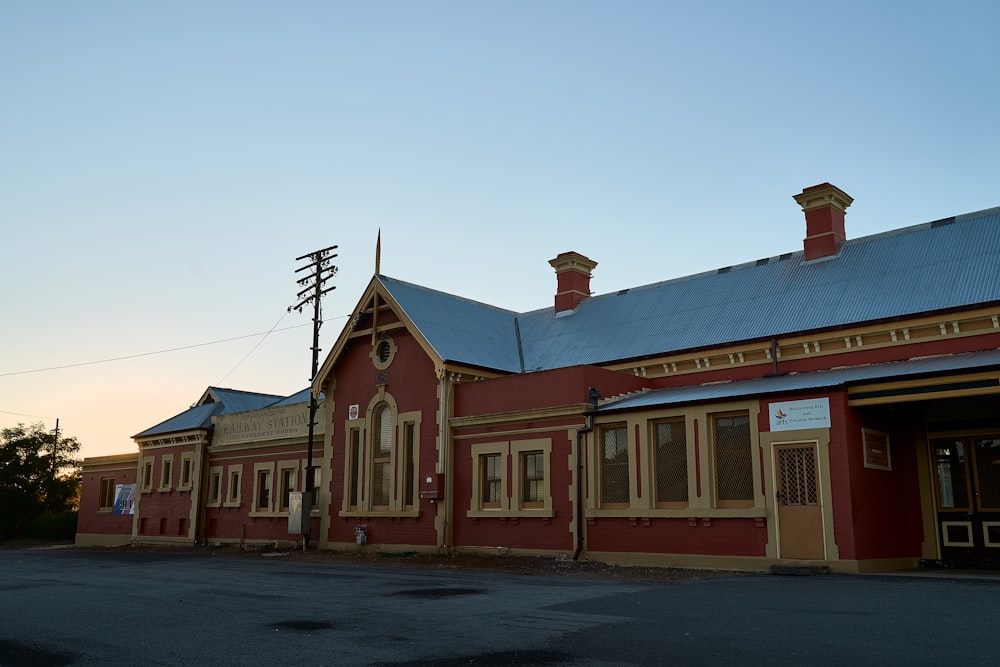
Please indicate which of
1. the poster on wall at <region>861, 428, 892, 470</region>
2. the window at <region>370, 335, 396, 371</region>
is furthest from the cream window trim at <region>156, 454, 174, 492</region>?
the poster on wall at <region>861, 428, 892, 470</region>

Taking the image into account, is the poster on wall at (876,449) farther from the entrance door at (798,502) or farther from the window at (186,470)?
the window at (186,470)

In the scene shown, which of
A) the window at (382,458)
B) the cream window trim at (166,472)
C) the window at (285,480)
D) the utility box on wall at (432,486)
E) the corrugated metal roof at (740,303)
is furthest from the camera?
the cream window trim at (166,472)

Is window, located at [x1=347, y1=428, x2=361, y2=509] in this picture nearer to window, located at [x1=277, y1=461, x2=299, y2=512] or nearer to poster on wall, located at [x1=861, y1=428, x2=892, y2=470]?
window, located at [x1=277, y1=461, x2=299, y2=512]

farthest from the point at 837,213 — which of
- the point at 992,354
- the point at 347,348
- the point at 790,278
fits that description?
the point at 347,348

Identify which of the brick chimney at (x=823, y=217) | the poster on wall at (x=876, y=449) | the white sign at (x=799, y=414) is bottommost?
the poster on wall at (x=876, y=449)

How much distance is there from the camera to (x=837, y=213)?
83.0ft

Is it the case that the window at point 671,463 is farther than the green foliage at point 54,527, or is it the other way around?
the green foliage at point 54,527

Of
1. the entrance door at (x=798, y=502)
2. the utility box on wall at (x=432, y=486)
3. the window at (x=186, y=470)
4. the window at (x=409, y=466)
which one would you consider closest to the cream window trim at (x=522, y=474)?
the utility box on wall at (x=432, y=486)

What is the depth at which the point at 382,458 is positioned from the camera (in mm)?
28359

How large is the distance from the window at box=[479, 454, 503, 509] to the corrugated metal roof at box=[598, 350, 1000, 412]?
13.9 feet

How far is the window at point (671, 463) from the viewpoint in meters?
20.3

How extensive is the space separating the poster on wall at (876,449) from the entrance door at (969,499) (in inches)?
57.4

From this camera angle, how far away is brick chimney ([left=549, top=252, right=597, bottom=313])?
31.8 m

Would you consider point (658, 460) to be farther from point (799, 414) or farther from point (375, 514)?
point (375, 514)
